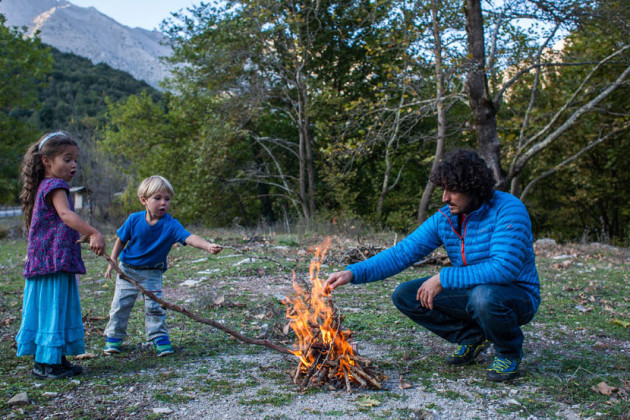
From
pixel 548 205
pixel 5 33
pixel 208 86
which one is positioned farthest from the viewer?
pixel 548 205

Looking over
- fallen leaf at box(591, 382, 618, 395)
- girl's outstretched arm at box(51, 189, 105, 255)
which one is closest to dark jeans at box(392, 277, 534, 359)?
fallen leaf at box(591, 382, 618, 395)

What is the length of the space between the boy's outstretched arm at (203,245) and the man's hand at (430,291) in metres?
1.45

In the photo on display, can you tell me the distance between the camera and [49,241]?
344cm

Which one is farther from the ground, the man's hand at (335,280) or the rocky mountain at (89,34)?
the rocky mountain at (89,34)

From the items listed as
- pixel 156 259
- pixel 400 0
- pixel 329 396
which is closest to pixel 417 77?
pixel 400 0

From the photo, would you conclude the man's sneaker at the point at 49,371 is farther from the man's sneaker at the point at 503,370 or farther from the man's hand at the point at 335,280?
the man's sneaker at the point at 503,370

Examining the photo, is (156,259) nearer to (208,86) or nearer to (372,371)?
(372,371)

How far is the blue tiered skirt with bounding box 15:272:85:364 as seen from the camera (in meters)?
3.35

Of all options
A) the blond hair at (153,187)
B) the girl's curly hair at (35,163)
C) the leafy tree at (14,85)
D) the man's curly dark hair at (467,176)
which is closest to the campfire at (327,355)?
the man's curly dark hair at (467,176)

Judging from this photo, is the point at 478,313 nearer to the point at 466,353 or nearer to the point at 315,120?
the point at 466,353

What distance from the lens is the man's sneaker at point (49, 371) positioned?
333cm

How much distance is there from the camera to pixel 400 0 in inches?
453

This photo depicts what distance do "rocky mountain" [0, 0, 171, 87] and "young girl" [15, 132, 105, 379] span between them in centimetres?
9480

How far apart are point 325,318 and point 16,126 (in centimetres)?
2206
